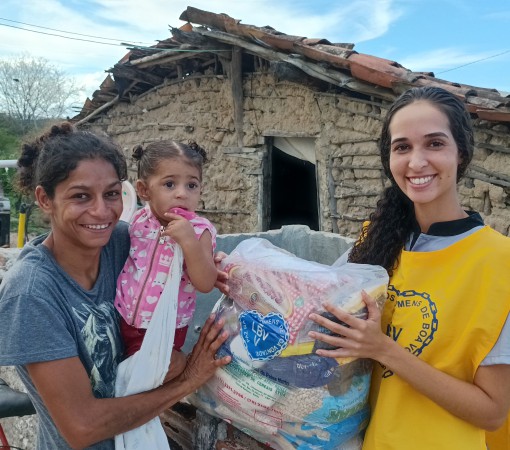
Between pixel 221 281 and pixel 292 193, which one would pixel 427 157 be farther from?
pixel 292 193

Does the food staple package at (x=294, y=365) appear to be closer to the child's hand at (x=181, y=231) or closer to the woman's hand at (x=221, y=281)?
the woman's hand at (x=221, y=281)

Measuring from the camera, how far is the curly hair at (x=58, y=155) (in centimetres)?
127

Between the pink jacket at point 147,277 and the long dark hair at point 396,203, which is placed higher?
the long dark hair at point 396,203

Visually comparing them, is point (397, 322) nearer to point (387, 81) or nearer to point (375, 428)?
point (375, 428)

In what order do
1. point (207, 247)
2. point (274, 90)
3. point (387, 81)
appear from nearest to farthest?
point (207, 247) < point (387, 81) < point (274, 90)

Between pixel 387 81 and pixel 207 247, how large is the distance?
3.16 meters

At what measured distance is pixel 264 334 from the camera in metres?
1.13

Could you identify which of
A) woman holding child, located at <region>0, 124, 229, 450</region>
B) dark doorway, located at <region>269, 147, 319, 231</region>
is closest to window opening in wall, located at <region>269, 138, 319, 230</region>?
dark doorway, located at <region>269, 147, 319, 231</region>

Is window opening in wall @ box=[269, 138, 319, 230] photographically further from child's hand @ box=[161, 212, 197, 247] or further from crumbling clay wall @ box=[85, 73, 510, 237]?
child's hand @ box=[161, 212, 197, 247]

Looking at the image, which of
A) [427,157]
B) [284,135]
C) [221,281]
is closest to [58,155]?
[221,281]

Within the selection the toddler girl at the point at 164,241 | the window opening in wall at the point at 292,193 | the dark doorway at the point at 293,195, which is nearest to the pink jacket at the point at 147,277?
the toddler girl at the point at 164,241

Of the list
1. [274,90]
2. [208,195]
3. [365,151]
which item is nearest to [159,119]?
[208,195]

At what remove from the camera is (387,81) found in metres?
4.01

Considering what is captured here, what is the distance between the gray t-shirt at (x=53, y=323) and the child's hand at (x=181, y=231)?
0.23 metres
